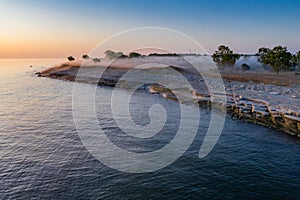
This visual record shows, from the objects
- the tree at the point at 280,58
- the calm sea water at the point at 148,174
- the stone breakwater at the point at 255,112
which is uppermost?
the tree at the point at 280,58

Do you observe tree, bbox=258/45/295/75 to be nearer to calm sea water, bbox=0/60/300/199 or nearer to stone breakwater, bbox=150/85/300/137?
stone breakwater, bbox=150/85/300/137

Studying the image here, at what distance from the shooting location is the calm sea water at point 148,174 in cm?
1833

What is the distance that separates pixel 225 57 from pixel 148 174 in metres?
96.0

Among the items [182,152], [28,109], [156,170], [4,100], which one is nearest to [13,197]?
[156,170]

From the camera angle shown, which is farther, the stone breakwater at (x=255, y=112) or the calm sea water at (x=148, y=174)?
the stone breakwater at (x=255, y=112)

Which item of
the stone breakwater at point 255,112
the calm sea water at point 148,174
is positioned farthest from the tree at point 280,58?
the calm sea water at point 148,174

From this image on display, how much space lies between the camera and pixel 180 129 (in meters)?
33.5

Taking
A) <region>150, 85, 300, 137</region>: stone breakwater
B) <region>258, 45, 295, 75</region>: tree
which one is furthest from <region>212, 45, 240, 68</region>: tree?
<region>150, 85, 300, 137</region>: stone breakwater

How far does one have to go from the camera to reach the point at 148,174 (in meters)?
21.2

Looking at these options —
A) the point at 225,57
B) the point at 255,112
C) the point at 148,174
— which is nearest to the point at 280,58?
the point at 225,57

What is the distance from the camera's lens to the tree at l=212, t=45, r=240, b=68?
108375 mm

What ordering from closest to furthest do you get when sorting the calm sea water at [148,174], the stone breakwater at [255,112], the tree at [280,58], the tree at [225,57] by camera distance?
the calm sea water at [148,174] < the stone breakwater at [255,112] < the tree at [280,58] < the tree at [225,57]

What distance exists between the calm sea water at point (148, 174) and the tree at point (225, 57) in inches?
3073

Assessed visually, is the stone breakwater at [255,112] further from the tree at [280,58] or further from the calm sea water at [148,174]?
the tree at [280,58]
